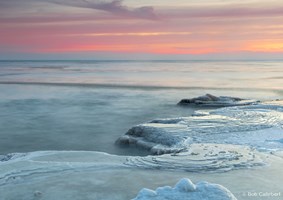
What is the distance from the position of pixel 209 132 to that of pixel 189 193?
771cm

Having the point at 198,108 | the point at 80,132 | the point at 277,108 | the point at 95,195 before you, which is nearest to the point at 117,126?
the point at 80,132

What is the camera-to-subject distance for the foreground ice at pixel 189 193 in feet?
22.2

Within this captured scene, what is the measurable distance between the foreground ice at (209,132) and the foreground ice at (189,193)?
4.83 m

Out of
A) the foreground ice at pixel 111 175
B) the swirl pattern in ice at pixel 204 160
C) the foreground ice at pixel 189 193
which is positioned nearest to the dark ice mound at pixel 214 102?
the swirl pattern in ice at pixel 204 160

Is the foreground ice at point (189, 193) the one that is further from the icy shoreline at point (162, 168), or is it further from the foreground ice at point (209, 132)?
the foreground ice at point (209, 132)

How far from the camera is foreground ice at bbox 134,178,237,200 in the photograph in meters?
6.76

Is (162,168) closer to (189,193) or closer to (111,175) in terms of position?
(111,175)

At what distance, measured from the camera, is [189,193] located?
22.7ft

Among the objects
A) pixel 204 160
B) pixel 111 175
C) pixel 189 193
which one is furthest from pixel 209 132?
pixel 189 193

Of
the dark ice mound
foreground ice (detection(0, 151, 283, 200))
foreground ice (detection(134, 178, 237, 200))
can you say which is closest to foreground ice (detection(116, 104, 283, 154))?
foreground ice (detection(0, 151, 283, 200))

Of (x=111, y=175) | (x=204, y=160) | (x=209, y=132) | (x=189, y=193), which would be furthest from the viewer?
(x=209, y=132)

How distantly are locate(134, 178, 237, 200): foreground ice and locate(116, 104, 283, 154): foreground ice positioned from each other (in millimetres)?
4832

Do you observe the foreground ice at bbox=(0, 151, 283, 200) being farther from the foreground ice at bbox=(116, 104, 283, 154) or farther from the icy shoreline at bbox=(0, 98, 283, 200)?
the foreground ice at bbox=(116, 104, 283, 154)

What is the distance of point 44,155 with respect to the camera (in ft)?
36.6
